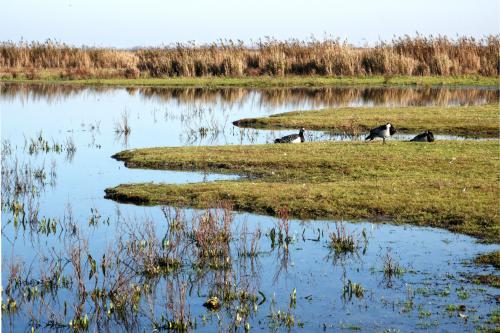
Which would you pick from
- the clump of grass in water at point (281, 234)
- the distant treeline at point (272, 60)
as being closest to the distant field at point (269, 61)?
the distant treeline at point (272, 60)

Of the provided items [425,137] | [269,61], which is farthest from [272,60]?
[425,137]

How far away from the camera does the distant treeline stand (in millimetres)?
44531

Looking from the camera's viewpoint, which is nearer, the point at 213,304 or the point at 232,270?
the point at 213,304

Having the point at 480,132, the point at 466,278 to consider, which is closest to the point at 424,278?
the point at 466,278

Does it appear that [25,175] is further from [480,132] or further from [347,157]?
[480,132]

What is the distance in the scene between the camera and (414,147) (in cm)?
1961

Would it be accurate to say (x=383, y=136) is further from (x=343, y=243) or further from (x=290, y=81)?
(x=290, y=81)

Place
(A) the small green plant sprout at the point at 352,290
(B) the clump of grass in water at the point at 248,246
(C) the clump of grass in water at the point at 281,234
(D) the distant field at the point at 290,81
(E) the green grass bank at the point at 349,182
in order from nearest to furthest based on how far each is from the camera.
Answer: (A) the small green plant sprout at the point at 352,290, (B) the clump of grass in water at the point at 248,246, (C) the clump of grass in water at the point at 281,234, (E) the green grass bank at the point at 349,182, (D) the distant field at the point at 290,81

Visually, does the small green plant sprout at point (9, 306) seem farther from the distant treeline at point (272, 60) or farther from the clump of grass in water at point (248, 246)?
the distant treeline at point (272, 60)

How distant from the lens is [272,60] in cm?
4612

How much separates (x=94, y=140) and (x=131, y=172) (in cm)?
623

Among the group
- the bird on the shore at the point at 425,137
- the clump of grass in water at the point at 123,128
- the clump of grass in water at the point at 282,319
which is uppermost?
the clump of grass in water at the point at 123,128

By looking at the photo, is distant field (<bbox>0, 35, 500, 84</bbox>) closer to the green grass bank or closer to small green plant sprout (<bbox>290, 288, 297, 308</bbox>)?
the green grass bank

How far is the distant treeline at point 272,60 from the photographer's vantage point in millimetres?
44531
